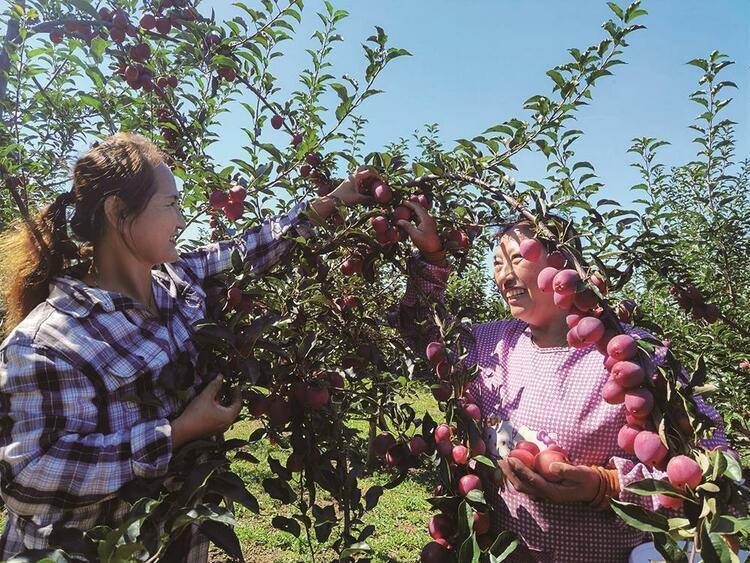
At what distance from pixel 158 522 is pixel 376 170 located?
1.13 meters

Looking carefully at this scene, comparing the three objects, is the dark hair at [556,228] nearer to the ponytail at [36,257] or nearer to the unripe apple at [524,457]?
the unripe apple at [524,457]

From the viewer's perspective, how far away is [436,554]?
1404mm

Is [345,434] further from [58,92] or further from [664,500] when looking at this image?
[58,92]

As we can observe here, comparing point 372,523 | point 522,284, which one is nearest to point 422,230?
point 522,284

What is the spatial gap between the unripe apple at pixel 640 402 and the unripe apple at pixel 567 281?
0.25 meters

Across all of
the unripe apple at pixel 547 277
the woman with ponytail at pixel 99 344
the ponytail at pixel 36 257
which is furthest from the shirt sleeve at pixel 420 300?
the ponytail at pixel 36 257

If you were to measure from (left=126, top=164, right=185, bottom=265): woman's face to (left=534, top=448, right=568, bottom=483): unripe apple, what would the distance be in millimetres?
1087

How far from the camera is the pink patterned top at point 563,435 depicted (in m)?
1.43

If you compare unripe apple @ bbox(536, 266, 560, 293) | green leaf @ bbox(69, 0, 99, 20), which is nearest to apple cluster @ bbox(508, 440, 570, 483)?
unripe apple @ bbox(536, 266, 560, 293)

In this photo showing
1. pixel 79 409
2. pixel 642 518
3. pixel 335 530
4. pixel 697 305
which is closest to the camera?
pixel 642 518

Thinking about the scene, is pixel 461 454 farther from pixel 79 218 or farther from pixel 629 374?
pixel 79 218

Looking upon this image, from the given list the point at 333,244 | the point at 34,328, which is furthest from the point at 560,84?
the point at 34,328

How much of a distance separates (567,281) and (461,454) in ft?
1.69

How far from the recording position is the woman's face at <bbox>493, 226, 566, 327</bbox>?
5.28ft
